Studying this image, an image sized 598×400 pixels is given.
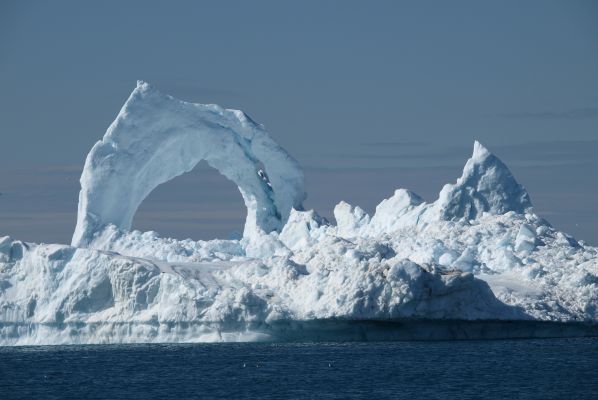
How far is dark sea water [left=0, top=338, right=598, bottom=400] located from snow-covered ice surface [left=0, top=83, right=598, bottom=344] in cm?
97

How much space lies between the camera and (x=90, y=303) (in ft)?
146

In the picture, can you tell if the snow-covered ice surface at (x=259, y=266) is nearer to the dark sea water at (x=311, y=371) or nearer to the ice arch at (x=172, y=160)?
the ice arch at (x=172, y=160)

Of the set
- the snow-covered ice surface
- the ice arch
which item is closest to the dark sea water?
the snow-covered ice surface

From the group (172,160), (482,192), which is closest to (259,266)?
(172,160)

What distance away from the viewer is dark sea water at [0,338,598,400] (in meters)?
36.2

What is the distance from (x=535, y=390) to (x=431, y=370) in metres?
4.25

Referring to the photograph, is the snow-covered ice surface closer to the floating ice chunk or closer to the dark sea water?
the floating ice chunk

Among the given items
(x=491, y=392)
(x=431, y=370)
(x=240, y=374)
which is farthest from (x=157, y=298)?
(x=491, y=392)

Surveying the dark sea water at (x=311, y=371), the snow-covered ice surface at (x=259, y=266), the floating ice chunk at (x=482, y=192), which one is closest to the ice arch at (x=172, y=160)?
the snow-covered ice surface at (x=259, y=266)

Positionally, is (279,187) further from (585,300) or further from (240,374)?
(240,374)

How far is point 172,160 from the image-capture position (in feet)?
180

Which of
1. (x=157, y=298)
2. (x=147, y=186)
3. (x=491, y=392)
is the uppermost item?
(x=147, y=186)

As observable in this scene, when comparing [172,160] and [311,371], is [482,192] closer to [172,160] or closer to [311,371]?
[172,160]

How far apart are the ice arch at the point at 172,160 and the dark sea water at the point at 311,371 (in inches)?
264
